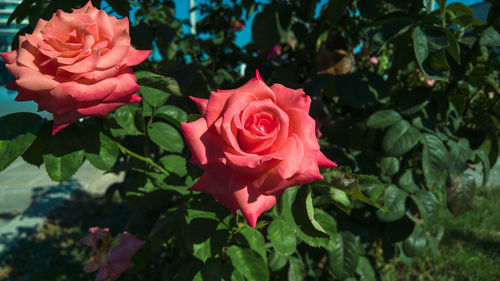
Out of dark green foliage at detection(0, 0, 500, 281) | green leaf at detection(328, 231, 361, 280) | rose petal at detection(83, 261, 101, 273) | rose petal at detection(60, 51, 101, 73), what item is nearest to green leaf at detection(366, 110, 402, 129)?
dark green foliage at detection(0, 0, 500, 281)

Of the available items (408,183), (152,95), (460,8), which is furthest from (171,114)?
(460,8)

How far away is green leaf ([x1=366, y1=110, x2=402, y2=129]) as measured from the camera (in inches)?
46.9

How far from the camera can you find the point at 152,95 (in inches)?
34.6

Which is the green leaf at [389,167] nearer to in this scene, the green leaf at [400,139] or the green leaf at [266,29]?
the green leaf at [400,139]

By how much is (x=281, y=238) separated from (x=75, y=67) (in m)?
0.60

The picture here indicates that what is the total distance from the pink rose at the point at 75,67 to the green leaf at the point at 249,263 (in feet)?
1.56

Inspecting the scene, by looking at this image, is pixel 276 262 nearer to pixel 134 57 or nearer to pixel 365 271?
pixel 365 271

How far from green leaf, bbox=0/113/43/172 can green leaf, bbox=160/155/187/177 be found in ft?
1.19

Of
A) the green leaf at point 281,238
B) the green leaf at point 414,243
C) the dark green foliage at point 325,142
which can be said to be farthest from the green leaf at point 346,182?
the green leaf at point 414,243

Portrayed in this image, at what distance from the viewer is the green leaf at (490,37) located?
967 mm

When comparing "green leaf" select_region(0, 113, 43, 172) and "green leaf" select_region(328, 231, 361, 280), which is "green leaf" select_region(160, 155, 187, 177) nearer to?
"green leaf" select_region(0, 113, 43, 172)

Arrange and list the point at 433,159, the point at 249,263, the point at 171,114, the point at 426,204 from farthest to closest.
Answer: the point at 426,204
the point at 433,159
the point at 171,114
the point at 249,263

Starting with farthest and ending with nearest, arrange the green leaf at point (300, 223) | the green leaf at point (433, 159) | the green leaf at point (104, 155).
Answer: the green leaf at point (433, 159), the green leaf at point (104, 155), the green leaf at point (300, 223)

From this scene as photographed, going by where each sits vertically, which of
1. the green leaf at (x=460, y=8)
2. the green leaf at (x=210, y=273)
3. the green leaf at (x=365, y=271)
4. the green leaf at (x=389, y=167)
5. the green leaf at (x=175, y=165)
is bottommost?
the green leaf at (x=365, y=271)
